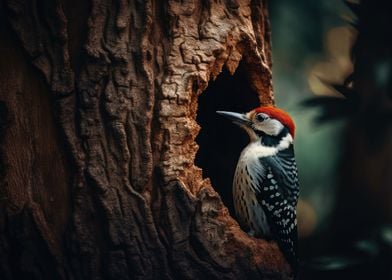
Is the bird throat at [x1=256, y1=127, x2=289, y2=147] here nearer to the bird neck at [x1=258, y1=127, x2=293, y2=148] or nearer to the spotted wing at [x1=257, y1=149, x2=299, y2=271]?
the bird neck at [x1=258, y1=127, x2=293, y2=148]

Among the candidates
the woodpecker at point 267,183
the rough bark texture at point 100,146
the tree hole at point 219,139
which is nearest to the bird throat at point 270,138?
the woodpecker at point 267,183

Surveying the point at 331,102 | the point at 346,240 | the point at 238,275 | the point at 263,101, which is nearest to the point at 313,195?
the point at 346,240

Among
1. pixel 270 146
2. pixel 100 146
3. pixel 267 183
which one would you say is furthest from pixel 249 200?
pixel 100 146

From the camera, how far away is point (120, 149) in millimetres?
3299

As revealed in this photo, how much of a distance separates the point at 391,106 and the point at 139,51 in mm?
3102

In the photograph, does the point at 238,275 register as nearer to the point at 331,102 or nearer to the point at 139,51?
the point at 139,51

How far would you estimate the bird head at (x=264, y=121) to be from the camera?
398 centimetres

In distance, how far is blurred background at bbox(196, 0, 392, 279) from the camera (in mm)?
4559

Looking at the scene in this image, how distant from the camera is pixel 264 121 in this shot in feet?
13.3

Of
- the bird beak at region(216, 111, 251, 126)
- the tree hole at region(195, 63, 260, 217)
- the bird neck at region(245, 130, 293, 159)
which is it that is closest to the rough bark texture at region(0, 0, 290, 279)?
the bird beak at region(216, 111, 251, 126)

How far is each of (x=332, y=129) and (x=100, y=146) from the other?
4.70 meters

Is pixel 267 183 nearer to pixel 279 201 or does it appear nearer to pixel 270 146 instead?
pixel 279 201

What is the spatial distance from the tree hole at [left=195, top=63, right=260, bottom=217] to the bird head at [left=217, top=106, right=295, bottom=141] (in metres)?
0.21

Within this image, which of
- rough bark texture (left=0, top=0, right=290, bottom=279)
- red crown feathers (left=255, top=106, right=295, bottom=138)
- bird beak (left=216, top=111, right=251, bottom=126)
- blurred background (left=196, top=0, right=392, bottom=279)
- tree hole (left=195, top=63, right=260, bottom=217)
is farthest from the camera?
blurred background (left=196, top=0, right=392, bottom=279)
